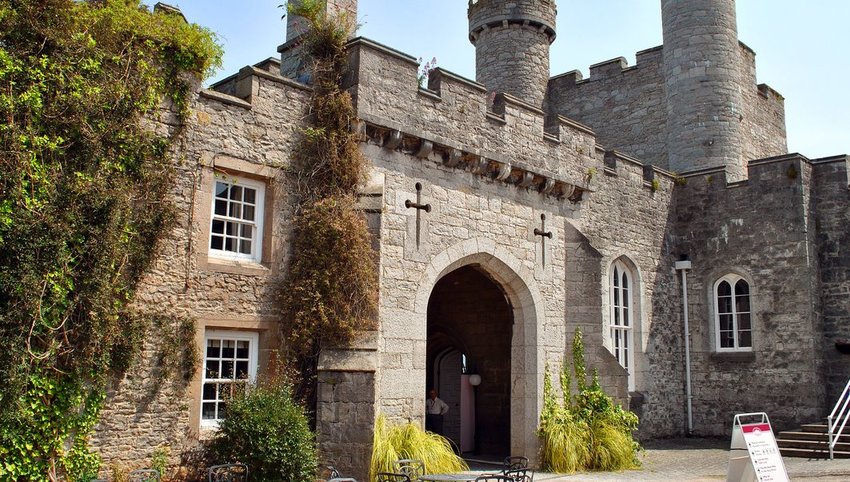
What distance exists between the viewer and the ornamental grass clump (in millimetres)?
13438

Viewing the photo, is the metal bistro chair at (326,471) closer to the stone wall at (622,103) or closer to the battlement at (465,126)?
the battlement at (465,126)

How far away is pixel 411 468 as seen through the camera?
10680mm

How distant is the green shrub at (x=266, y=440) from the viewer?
9711 mm

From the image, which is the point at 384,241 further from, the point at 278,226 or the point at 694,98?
the point at 694,98

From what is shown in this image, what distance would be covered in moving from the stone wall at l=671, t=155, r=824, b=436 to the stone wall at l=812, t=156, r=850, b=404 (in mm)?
357

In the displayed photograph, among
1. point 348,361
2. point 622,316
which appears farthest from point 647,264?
point 348,361

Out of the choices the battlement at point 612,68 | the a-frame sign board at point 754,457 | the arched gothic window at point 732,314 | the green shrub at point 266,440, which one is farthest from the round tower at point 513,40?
the green shrub at point 266,440

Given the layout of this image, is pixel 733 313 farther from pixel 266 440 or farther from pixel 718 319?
pixel 266 440

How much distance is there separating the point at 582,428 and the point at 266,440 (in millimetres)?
6259

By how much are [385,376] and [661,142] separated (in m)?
13.6

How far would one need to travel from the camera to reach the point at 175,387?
998 cm

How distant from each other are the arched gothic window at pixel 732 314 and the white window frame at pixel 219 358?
1160 centimetres

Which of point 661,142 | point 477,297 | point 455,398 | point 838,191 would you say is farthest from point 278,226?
point 661,142

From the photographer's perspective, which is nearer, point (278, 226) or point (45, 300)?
point (45, 300)
